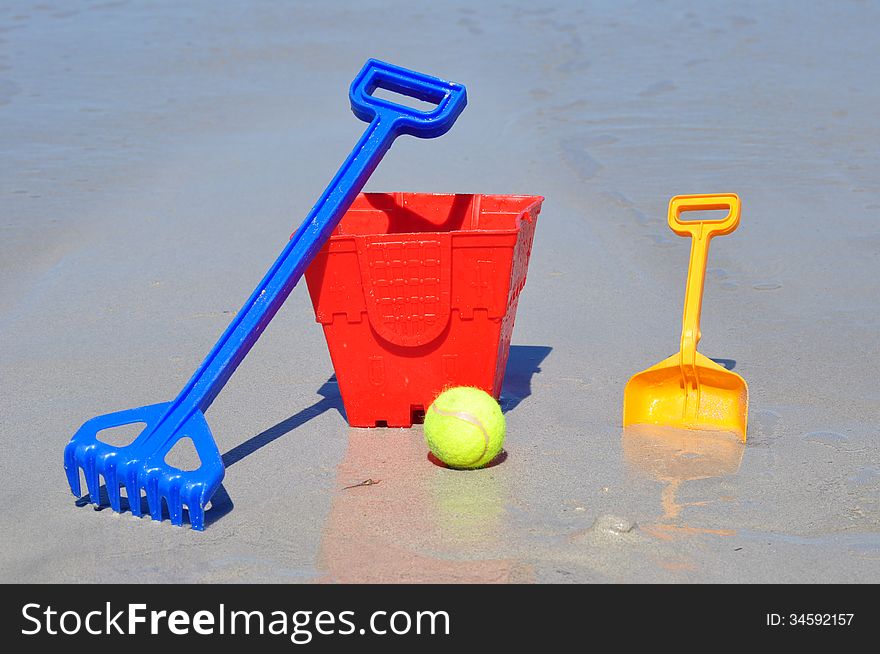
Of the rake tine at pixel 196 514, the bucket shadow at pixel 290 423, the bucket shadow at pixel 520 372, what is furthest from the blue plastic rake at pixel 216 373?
the bucket shadow at pixel 520 372

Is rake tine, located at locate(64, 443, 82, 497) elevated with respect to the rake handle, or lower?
lower

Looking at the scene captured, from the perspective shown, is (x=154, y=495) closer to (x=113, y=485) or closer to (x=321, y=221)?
(x=113, y=485)

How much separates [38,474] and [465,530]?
1.39m

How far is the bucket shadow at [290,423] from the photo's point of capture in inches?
135

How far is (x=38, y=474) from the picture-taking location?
3230 mm

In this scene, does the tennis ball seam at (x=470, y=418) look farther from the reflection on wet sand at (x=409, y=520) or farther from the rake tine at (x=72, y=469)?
the rake tine at (x=72, y=469)

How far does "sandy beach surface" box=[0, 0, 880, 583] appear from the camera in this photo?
2789 mm

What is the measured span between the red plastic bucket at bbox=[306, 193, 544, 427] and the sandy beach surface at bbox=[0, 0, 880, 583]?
195mm

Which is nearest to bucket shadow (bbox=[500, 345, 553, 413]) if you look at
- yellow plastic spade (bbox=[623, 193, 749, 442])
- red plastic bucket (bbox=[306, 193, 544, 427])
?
red plastic bucket (bbox=[306, 193, 544, 427])

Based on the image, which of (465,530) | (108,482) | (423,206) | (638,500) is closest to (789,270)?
(423,206)

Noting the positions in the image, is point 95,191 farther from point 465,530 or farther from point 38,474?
point 465,530

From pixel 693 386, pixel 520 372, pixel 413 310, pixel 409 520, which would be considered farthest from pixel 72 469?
pixel 693 386

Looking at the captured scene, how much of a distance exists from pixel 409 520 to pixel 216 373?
775 millimetres

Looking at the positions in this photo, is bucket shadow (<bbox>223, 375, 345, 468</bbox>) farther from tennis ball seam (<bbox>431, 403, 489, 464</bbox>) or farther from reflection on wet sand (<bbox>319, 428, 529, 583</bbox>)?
tennis ball seam (<bbox>431, 403, 489, 464</bbox>)
